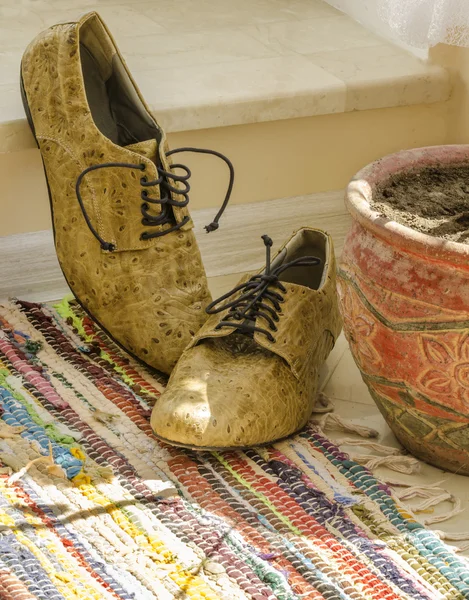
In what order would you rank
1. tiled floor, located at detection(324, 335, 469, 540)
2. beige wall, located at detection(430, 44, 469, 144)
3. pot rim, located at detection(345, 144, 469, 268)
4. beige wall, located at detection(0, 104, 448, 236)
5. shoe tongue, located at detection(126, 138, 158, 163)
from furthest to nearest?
beige wall, located at detection(430, 44, 469, 144)
beige wall, located at detection(0, 104, 448, 236)
shoe tongue, located at detection(126, 138, 158, 163)
tiled floor, located at detection(324, 335, 469, 540)
pot rim, located at detection(345, 144, 469, 268)

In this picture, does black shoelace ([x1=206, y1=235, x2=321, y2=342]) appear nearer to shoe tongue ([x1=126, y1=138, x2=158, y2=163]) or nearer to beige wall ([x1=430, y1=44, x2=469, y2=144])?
shoe tongue ([x1=126, y1=138, x2=158, y2=163])

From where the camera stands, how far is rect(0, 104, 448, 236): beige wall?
154 cm

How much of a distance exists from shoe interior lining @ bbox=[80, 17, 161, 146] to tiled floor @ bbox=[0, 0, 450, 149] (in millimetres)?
121

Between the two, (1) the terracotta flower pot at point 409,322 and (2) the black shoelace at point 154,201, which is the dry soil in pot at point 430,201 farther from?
(2) the black shoelace at point 154,201

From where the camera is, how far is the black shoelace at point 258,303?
1.22 metres

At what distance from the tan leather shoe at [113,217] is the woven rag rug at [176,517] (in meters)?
0.11

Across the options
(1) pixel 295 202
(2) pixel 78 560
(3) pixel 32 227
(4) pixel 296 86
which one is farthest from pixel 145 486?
(1) pixel 295 202

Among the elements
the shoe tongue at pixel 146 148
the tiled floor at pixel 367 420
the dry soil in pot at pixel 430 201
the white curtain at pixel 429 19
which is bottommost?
the tiled floor at pixel 367 420

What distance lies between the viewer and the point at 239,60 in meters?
1.76

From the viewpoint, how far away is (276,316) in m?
1.22

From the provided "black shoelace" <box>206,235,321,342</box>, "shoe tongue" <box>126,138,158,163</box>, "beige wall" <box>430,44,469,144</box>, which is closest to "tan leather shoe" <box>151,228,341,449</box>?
"black shoelace" <box>206,235,321,342</box>

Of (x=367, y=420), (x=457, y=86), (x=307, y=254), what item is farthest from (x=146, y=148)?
(x=457, y=86)

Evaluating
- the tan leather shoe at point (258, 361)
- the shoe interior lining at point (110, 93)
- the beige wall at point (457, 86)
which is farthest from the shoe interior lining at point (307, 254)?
the beige wall at point (457, 86)

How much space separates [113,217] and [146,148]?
0.11m
